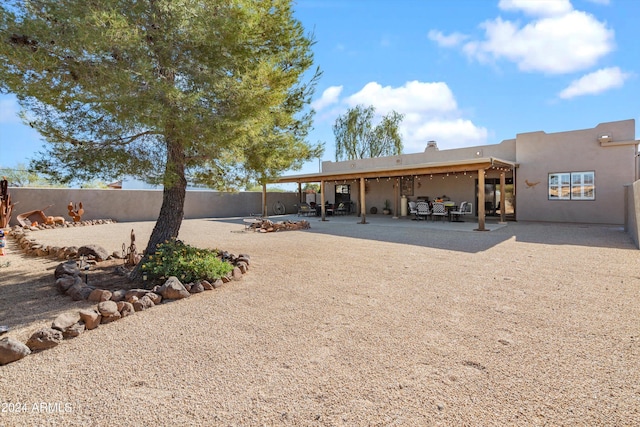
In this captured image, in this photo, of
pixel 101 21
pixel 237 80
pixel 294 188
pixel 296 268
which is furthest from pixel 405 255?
pixel 294 188

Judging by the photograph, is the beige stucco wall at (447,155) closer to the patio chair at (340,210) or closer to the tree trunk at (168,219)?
the patio chair at (340,210)

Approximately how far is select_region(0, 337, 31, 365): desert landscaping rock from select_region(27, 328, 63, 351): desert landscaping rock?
7cm

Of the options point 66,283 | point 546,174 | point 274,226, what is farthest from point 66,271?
point 546,174

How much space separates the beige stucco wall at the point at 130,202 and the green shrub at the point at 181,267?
8.77 meters

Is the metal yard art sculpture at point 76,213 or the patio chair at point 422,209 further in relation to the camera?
the patio chair at point 422,209

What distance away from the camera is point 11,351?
97.6 inches

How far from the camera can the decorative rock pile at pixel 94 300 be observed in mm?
2646

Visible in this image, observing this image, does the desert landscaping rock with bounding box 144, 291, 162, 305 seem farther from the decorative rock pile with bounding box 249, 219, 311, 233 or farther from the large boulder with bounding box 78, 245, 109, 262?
the decorative rock pile with bounding box 249, 219, 311, 233

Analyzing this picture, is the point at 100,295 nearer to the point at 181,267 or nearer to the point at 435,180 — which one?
the point at 181,267

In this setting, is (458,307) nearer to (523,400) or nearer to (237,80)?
(523,400)

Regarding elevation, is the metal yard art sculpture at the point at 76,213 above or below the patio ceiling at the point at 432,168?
below

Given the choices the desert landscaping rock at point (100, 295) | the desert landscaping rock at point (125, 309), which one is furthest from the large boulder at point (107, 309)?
the desert landscaping rock at point (100, 295)

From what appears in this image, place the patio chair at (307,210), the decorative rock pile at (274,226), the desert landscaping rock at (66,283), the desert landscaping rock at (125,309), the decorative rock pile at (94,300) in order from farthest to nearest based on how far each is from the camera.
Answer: the patio chair at (307,210) → the decorative rock pile at (274,226) → the desert landscaping rock at (66,283) → the desert landscaping rock at (125,309) → the decorative rock pile at (94,300)

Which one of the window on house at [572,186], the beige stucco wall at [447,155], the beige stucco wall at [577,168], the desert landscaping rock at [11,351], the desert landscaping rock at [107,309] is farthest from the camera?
the beige stucco wall at [447,155]
